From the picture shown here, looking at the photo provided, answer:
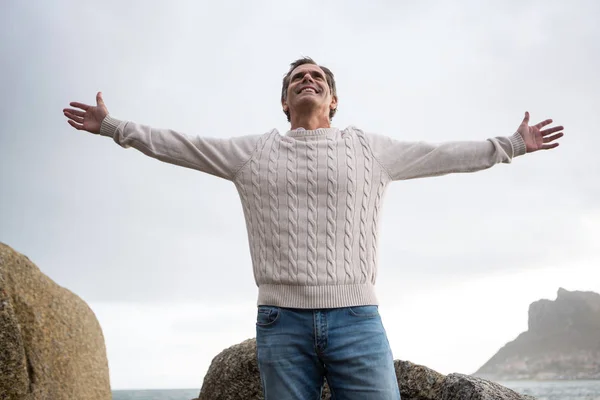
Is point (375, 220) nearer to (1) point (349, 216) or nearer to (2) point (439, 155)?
(1) point (349, 216)

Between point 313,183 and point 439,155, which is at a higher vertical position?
point 439,155

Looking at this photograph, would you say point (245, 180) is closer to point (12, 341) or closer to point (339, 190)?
point (339, 190)

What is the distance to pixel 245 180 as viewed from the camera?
11.8 feet

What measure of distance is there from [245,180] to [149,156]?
641mm

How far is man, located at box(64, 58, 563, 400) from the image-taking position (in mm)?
3172

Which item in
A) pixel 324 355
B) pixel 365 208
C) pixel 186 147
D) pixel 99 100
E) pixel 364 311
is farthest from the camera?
pixel 99 100

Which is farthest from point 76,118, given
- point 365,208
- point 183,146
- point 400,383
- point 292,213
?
point 400,383

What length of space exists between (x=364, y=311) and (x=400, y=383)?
10.2ft

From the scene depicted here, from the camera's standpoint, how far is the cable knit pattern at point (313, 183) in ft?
10.9

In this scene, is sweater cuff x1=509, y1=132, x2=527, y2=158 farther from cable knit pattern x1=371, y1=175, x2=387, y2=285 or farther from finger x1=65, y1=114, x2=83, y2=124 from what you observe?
finger x1=65, y1=114, x2=83, y2=124

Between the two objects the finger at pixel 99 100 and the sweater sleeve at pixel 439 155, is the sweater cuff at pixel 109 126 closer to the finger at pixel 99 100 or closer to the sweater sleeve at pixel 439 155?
the finger at pixel 99 100

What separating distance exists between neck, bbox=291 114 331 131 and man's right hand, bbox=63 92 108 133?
3.91 feet

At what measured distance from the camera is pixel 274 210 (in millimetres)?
3449

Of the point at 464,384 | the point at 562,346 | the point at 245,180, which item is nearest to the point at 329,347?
the point at 245,180
